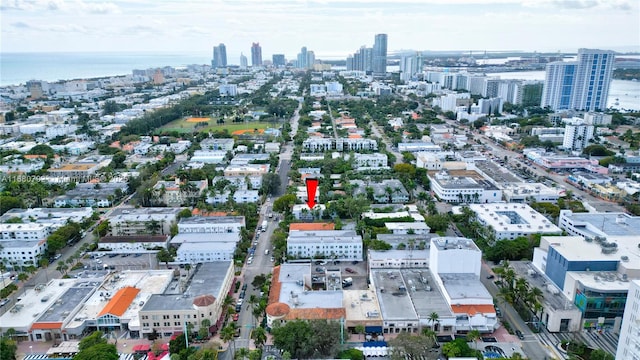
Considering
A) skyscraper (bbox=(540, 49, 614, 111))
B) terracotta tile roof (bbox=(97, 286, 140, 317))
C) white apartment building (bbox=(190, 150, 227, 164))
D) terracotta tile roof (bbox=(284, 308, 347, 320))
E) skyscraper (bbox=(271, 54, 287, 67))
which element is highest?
skyscraper (bbox=(271, 54, 287, 67))

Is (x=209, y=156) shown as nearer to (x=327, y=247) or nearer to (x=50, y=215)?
(x=50, y=215)

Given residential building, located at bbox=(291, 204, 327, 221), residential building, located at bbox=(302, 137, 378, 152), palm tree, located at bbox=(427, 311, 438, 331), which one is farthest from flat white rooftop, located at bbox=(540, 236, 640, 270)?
residential building, located at bbox=(302, 137, 378, 152)

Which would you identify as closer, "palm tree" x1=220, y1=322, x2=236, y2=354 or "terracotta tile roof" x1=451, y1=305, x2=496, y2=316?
"palm tree" x1=220, y1=322, x2=236, y2=354

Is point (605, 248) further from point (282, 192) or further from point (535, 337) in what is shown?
point (282, 192)

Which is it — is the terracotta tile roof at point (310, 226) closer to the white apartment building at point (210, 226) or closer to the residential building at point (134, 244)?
the white apartment building at point (210, 226)

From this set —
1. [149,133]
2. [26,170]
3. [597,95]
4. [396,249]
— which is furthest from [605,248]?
[597,95]

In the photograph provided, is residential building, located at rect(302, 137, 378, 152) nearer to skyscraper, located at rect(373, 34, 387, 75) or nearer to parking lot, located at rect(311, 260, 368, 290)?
parking lot, located at rect(311, 260, 368, 290)

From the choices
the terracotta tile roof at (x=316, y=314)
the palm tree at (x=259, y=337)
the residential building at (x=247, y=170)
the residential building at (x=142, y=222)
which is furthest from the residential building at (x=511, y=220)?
the residential building at (x=142, y=222)
